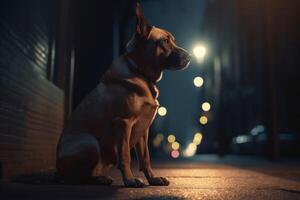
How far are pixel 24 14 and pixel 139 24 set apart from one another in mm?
2545

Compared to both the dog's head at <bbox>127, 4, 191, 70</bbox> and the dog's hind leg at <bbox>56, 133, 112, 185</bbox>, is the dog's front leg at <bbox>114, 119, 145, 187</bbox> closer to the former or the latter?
the dog's hind leg at <bbox>56, 133, 112, 185</bbox>

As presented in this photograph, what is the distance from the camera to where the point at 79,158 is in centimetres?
406

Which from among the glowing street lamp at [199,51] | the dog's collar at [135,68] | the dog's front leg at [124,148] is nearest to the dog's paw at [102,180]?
the dog's front leg at [124,148]

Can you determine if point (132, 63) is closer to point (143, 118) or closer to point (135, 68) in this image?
point (135, 68)

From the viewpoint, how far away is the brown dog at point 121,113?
159 inches

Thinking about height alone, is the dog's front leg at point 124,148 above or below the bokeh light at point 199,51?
below

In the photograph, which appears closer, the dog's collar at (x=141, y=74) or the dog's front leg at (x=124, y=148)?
the dog's front leg at (x=124, y=148)

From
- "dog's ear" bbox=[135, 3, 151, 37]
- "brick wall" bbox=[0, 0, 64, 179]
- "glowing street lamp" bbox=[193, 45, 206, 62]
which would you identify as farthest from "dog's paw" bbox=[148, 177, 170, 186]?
"glowing street lamp" bbox=[193, 45, 206, 62]

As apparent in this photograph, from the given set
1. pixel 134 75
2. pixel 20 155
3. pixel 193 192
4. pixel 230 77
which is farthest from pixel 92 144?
pixel 230 77

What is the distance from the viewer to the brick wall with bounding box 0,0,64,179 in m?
4.76

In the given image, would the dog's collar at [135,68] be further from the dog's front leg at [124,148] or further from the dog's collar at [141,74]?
the dog's front leg at [124,148]

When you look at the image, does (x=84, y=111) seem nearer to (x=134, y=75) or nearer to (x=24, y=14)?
(x=134, y=75)

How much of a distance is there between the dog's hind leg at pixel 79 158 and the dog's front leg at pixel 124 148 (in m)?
0.28

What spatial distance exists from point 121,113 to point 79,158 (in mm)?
629
